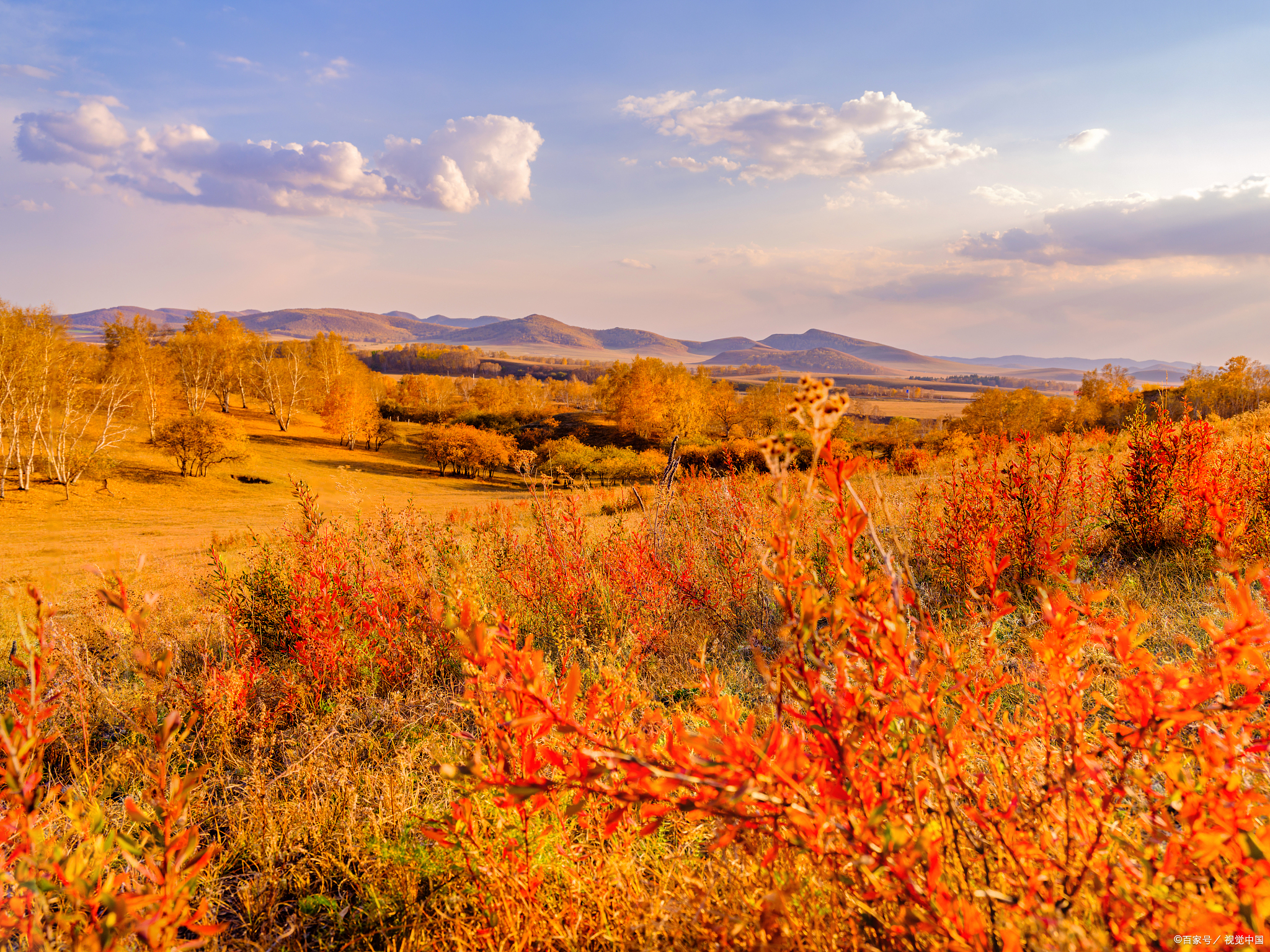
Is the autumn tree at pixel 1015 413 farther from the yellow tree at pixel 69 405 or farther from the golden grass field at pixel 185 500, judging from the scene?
the yellow tree at pixel 69 405

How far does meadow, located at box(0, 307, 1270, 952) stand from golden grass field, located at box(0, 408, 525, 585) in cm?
302

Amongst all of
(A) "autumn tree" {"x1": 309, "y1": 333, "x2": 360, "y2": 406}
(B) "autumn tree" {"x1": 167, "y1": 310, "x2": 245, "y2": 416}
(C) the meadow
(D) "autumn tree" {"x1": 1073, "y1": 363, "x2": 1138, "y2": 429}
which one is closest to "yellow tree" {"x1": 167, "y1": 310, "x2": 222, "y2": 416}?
(B) "autumn tree" {"x1": 167, "y1": 310, "x2": 245, "y2": 416}

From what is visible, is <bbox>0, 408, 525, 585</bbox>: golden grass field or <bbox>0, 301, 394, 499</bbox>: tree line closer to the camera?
<bbox>0, 408, 525, 585</bbox>: golden grass field

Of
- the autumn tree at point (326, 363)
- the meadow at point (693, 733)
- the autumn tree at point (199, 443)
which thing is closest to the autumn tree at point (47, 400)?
the autumn tree at point (199, 443)

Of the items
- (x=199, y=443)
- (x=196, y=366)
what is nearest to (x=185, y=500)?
(x=199, y=443)

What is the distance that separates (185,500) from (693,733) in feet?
121

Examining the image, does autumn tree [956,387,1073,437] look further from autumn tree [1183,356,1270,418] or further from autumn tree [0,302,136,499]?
autumn tree [0,302,136,499]

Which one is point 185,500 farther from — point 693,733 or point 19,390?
point 693,733

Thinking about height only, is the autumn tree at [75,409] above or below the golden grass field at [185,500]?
above

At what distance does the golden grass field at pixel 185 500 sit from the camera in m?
18.0

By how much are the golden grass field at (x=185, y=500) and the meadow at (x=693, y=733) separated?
3.02 metres

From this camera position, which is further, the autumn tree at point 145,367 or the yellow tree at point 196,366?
the yellow tree at point 196,366

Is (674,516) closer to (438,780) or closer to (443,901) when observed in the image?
(438,780)

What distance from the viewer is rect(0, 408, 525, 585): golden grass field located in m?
18.0
